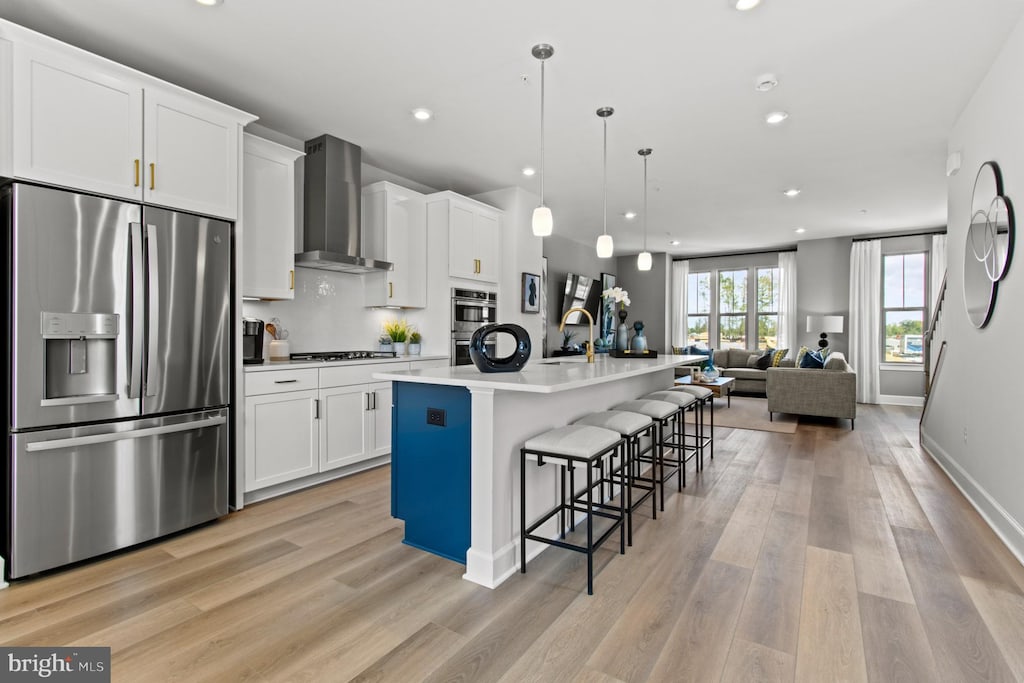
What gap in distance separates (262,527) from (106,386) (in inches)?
42.8

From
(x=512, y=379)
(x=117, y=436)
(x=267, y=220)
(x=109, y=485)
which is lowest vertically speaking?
(x=109, y=485)

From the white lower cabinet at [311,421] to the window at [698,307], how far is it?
733cm

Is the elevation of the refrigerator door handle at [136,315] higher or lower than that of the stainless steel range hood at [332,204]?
lower

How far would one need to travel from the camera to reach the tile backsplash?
13.0 ft

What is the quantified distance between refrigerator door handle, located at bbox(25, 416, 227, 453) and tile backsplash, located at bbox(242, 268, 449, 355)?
1160 mm

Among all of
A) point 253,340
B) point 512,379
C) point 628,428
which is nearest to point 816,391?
point 628,428

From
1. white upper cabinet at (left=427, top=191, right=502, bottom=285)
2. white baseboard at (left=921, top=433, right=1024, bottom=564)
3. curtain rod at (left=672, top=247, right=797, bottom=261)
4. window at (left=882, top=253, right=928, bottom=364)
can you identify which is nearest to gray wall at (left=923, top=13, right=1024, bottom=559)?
white baseboard at (left=921, top=433, right=1024, bottom=564)

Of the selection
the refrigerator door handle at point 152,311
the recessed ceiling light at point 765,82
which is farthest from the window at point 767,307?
the refrigerator door handle at point 152,311

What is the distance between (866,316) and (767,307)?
1572 millimetres

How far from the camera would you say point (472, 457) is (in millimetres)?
2246

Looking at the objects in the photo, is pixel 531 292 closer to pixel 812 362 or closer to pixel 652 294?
pixel 812 362

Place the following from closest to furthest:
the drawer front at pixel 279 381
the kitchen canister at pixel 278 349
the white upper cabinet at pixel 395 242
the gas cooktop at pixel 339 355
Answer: the drawer front at pixel 279 381
the kitchen canister at pixel 278 349
the gas cooktop at pixel 339 355
the white upper cabinet at pixel 395 242

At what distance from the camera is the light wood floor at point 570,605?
1.62 meters

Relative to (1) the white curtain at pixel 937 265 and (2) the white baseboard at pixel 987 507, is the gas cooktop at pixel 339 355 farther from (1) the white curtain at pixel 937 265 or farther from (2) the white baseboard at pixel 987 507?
(1) the white curtain at pixel 937 265
